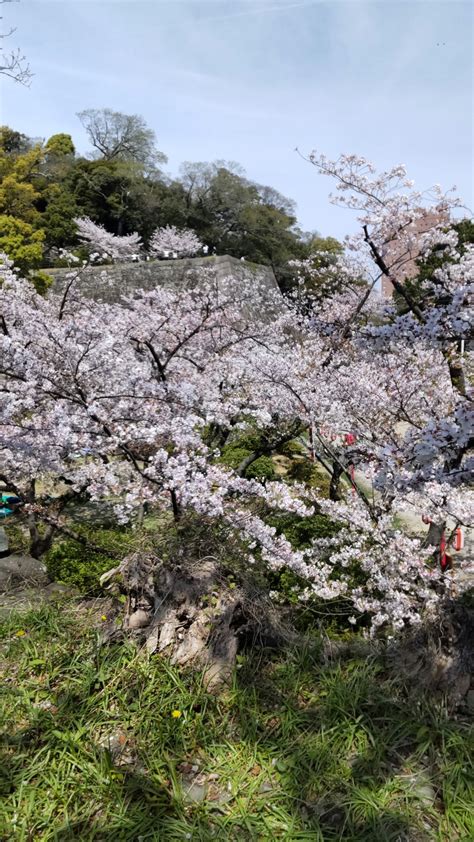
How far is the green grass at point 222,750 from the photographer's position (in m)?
2.81

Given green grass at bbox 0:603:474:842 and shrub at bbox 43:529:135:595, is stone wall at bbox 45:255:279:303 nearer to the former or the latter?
shrub at bbox 43:529:135:595

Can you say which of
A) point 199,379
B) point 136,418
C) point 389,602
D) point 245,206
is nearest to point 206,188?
point 245,206

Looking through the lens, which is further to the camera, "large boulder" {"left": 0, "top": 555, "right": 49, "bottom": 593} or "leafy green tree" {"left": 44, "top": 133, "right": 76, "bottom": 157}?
"leafy green tree" {"left": 44, "top": 133, "right": 76, "bottom": 157}

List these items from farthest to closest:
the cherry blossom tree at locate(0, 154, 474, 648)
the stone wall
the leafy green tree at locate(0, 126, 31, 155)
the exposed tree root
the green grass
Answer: the leafy green tree at locate(0, 126, 31, 155), the stone wall, the cherry blossom tree at locate(0, 154, 474, 648), the exposed tree root, the green grass

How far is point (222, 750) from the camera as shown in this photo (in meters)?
3.27

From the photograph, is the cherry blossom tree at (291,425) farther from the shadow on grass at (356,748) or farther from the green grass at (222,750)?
the green grass at (222,750)

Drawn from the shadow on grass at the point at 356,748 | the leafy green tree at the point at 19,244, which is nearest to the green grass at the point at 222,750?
the shadow on grass at the point at 356,748

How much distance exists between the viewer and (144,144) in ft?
120

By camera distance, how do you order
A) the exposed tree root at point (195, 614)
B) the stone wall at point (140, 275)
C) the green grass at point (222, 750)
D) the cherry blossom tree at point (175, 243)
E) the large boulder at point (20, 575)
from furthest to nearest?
the cherry blossom tree at point (175, 243), the stone wall at point (140, 275), the large boulder at point (20, 575), the exposed tree root at point (195, 614), the green grass at point (222, 750)

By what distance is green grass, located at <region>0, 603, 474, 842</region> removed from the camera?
281cm

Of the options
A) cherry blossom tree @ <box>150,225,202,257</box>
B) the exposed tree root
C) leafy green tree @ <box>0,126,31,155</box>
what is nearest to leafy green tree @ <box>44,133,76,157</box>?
leafy green tree @ <box>0,126,31,155</box>

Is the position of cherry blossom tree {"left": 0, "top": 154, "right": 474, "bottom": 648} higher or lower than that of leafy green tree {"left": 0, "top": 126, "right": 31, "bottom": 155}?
lower

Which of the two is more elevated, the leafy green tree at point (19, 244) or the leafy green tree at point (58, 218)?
the leafy green tree at point (58, 218)

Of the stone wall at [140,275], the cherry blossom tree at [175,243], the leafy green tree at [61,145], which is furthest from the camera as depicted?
the leafy green tree at [61,145]
